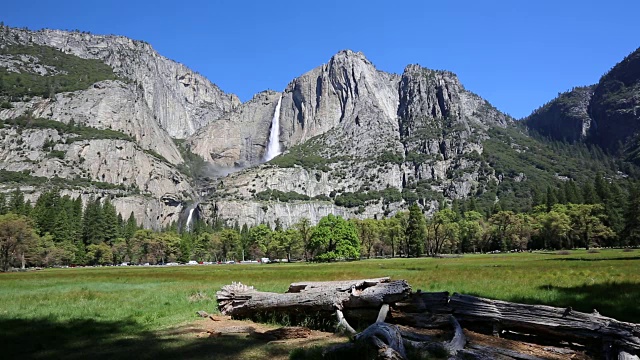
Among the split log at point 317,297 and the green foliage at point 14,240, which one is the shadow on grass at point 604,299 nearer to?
the split log at point 317,297

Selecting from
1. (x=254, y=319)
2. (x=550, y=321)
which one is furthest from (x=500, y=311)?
(x=254, y=319)

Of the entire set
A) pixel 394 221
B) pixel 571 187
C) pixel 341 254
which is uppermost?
pixel 571 187

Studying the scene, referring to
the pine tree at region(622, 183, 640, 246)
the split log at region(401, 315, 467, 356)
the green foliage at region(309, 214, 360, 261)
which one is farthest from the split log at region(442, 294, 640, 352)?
the pine tree at region(622, 183, 640, 246)

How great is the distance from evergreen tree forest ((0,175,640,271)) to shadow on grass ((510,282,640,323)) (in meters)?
80.7

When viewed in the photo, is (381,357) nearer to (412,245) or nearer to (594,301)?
(594,301)

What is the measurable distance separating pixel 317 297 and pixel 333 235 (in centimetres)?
8729

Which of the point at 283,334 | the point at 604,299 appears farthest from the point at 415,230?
the point at 283,334

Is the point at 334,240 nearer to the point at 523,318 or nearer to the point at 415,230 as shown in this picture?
the point at 415,230

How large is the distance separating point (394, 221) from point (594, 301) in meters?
119

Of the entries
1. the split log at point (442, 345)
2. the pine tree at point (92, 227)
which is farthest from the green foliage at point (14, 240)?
the split log at point (442, 345)

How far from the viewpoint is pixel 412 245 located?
118 m

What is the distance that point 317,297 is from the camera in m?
14.1

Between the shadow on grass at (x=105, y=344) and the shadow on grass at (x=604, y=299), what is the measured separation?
479 inches

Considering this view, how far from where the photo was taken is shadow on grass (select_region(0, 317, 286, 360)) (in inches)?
404
